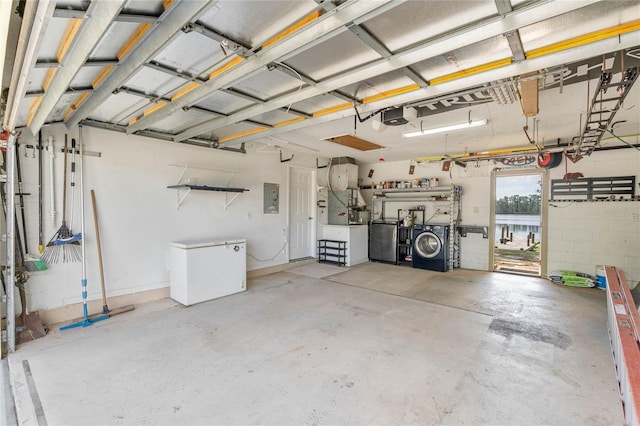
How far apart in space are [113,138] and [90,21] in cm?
276

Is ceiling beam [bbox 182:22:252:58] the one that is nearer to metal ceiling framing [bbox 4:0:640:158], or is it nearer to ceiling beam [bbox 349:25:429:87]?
metal ceiling framing [bbox 4:0:640:158]

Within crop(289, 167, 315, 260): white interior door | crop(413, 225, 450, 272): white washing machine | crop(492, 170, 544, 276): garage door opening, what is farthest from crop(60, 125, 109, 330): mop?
crop(492, 170, 544, 276): garage door opening

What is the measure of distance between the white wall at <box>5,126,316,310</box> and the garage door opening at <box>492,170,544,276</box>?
→ 523 centimetres

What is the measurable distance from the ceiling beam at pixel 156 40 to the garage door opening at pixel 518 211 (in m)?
6.29

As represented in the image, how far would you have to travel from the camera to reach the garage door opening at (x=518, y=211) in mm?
5781

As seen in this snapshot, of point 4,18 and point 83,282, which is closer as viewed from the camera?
point 4,18

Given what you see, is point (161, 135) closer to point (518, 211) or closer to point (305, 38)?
point (305, 38)

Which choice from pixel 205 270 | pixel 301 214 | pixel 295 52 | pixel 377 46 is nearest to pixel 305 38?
pixel 295 52

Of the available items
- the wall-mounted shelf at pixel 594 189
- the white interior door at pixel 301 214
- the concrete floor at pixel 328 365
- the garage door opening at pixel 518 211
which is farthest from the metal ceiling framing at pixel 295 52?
the garage door opening at pixel 518 211

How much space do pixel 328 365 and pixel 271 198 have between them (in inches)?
155

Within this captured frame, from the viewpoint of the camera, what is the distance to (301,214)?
6.69m

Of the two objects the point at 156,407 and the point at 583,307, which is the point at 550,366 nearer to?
the point at 583,307

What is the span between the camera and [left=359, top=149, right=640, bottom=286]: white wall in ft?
15.6

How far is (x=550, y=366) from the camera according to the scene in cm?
244
